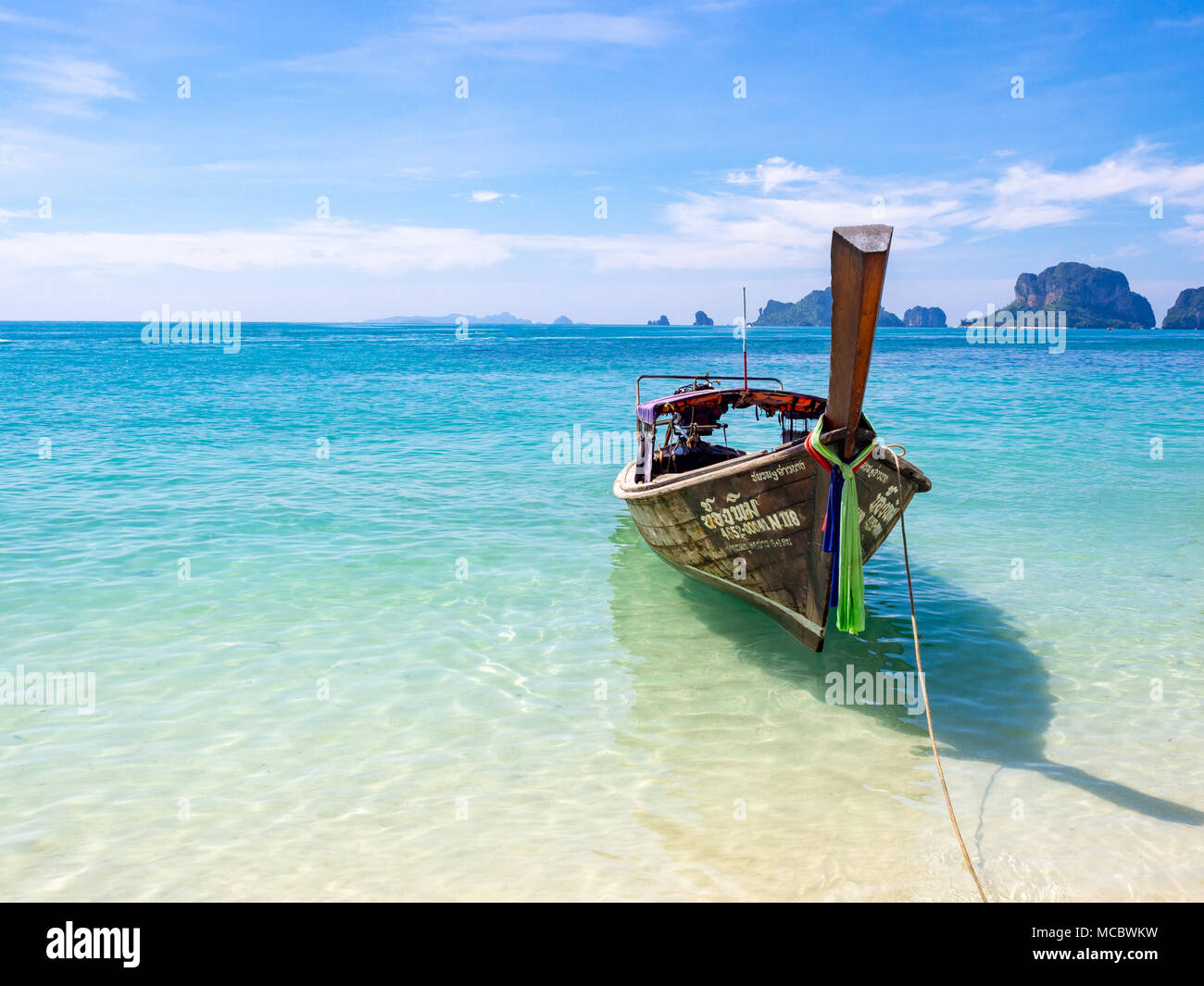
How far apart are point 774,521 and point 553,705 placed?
2.57m

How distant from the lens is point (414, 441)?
2142 cm

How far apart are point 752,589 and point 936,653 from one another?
1.99 meters

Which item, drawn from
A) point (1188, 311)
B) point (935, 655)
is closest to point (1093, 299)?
point (1188, 311)

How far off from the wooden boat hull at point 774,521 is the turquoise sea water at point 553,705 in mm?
736

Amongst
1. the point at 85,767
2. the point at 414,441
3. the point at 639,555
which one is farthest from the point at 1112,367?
the point at 85,767

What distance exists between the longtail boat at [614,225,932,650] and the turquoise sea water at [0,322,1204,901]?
831 mm

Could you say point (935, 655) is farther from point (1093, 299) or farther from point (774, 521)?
point (1093, 299)

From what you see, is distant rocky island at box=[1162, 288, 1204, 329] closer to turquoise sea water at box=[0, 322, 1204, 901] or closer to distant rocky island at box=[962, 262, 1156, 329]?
distant rocky island at box=[962, 262, 1156, 329]

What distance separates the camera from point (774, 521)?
7391 millimetres

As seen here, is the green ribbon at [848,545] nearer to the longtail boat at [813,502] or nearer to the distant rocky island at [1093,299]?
the longtail boat at [813,502]

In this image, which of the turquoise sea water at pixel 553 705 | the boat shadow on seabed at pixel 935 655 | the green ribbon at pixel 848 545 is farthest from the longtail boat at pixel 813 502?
the turquoise sea water at pixel 553 705

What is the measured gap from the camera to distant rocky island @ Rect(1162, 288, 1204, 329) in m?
176

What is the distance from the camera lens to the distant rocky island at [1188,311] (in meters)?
176

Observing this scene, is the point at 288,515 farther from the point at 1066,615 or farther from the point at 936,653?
the point at 1066,615
